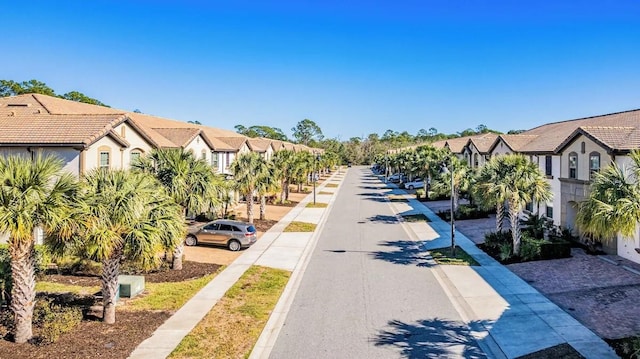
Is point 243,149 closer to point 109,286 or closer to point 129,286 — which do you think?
point 129,286

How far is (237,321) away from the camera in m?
14.2

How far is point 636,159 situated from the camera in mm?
12383

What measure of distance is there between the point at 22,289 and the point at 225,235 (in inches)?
531

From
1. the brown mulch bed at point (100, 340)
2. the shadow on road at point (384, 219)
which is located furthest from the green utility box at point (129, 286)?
the shadow on road at point (384, 219)

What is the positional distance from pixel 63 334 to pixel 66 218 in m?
3.63

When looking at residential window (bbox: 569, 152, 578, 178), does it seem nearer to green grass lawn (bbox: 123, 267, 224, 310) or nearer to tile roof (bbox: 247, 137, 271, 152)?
green grass lawn (bbox: 123, 267, 224, 310)

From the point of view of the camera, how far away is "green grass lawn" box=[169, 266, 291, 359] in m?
12.1

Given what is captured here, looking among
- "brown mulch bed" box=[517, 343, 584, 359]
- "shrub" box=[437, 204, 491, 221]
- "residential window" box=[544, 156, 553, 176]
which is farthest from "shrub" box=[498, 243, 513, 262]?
"shrub" box=[437, 204, 491, 221]

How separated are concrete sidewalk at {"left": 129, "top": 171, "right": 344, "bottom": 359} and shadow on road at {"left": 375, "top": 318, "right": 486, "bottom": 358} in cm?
400

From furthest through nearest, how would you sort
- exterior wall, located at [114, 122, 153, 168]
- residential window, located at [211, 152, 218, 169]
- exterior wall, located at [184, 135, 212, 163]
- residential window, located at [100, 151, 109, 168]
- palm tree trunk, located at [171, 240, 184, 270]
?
residential window, located at [211, 152, 218, 169], exterior wall, located at [184, 135, 212, 163], exterior wall, located at [114, 122, 153, 168], residential window, located at [100, 151, 109, 168], palm tree trunk, located at [171, 240, 184, 270]

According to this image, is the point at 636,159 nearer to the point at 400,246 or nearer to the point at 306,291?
the point at 306,291

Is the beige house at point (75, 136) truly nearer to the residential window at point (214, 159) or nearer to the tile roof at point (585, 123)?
the residential window at point (214, 159)

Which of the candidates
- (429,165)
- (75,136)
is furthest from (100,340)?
(429,165)

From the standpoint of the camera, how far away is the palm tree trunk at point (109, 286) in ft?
44.6
